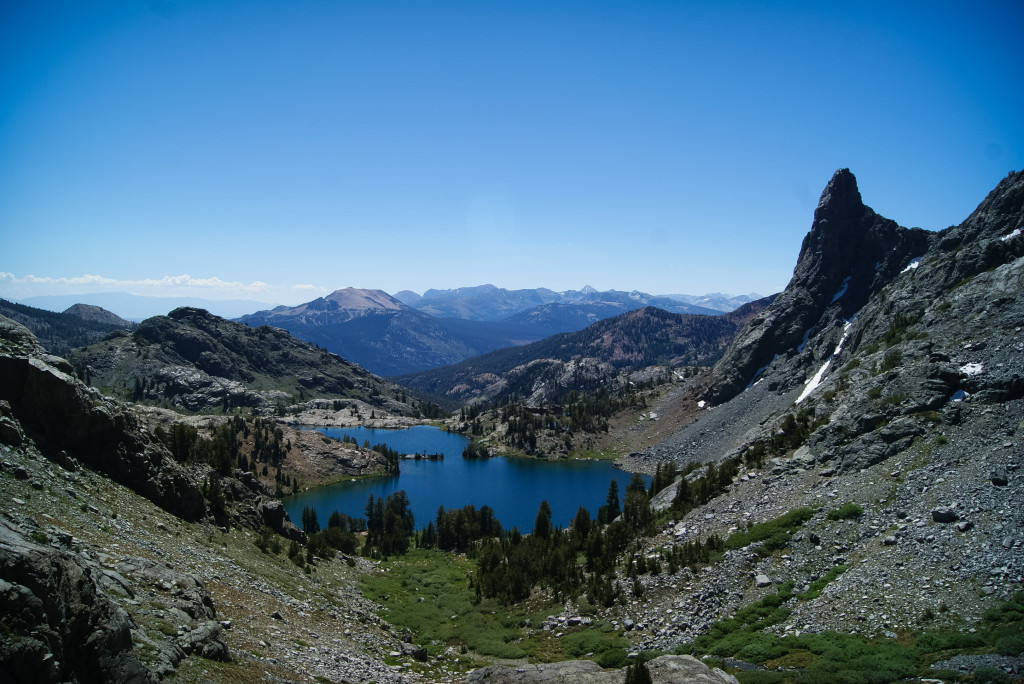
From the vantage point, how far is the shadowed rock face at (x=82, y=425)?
32812 millimetres

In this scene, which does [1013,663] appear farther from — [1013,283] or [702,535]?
[1013,283]

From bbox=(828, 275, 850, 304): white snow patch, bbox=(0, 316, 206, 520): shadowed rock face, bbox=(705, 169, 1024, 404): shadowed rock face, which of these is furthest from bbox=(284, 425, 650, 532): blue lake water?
bbox=(828, 275, 850, 304): white snow patch

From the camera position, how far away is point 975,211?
99.8 m

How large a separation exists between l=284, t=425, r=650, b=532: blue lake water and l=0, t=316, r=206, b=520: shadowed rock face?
65.6m

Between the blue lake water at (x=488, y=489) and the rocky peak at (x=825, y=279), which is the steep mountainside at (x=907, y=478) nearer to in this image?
the rocky peak at (x=825, y=279)

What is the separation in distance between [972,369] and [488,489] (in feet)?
341

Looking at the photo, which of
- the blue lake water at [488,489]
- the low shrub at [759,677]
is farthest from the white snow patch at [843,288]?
the low shrub at [759,677]

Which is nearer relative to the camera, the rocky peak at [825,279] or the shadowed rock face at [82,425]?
the shadowed rock face at [82,425]

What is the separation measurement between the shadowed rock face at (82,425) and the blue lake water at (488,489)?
65551mm

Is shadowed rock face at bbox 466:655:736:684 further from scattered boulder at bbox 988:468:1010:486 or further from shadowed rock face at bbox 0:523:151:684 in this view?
scattered boulder at bbox 988:468:1010:486

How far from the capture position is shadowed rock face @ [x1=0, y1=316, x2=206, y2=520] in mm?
32812

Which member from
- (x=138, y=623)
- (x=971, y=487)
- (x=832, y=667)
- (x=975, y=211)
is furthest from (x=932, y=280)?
(x=138, y=623)

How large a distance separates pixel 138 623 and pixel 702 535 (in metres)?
45.3

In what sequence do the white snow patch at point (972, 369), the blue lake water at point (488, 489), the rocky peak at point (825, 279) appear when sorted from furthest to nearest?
the rocky peak at point (825, 279)
the blue lake water at point (488, 489)
the white snow patch at point (972, 369)
